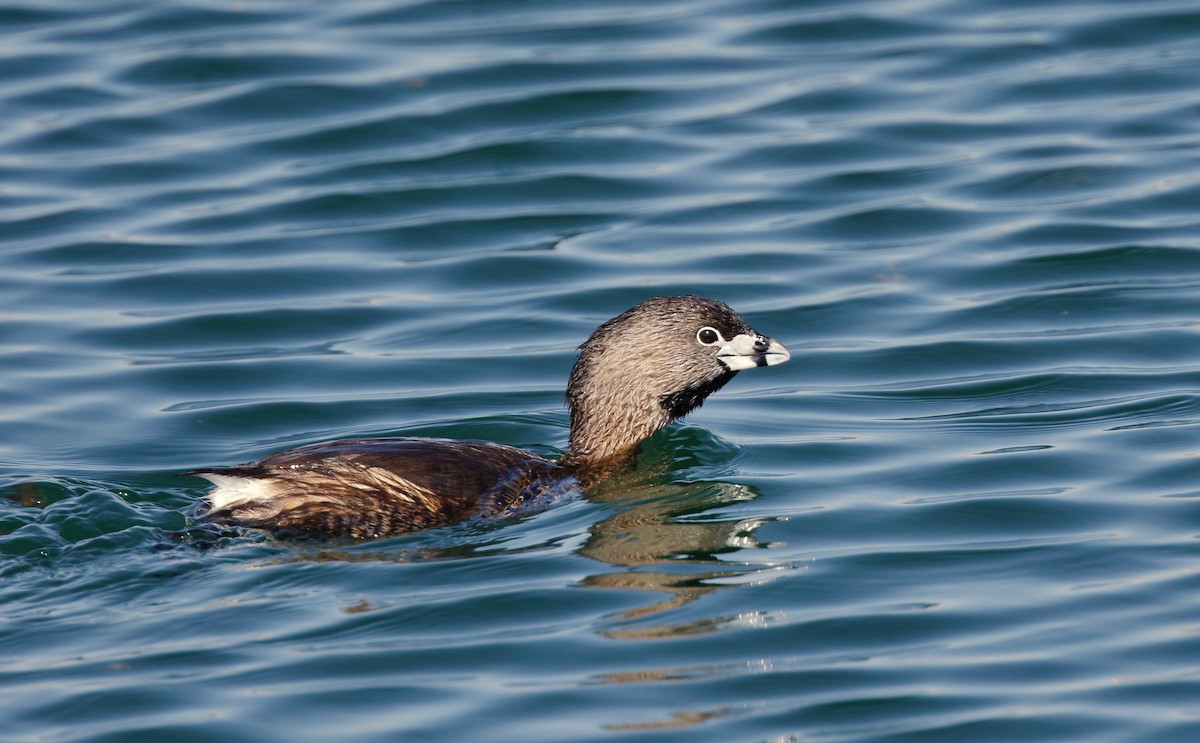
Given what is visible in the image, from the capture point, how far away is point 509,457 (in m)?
9.02

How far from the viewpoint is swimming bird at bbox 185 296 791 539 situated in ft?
27.0

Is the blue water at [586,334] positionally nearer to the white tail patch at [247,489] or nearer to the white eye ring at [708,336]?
the white tail patch at [247,489]

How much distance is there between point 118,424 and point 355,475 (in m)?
2.66

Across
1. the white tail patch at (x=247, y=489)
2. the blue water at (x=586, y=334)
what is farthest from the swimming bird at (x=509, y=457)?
the blue water at (x=586, y=334)

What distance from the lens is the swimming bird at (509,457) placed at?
27.0 ft

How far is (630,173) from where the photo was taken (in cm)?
1457

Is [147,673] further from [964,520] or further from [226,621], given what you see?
[964,520]

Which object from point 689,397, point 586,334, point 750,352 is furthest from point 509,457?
point 586,334

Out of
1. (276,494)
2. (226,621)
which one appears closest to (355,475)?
(276,494)

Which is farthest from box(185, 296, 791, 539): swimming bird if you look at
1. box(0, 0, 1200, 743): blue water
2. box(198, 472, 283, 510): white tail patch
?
box(0, 0, 1200, 743): blue water

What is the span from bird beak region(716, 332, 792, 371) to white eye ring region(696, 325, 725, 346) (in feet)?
0.15

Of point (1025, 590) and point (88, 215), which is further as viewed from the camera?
point (88, 215)

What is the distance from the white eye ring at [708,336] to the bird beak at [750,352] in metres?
0.05

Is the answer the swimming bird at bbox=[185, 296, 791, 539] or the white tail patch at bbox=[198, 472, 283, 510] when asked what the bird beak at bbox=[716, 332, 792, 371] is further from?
the white tail patch at bbox=[198, 472, 283, 510]
